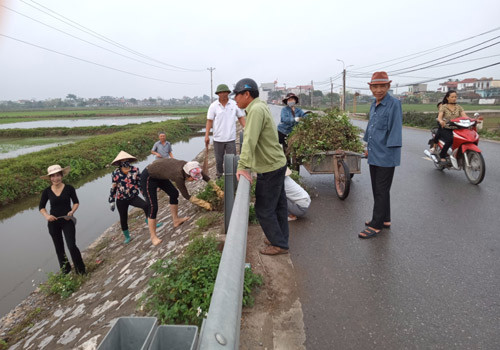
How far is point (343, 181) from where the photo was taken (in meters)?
5.73

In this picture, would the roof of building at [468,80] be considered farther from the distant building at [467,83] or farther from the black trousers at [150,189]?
the black trousers at [150,189]

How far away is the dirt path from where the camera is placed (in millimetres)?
2492

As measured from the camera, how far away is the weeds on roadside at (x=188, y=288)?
8.49 feet

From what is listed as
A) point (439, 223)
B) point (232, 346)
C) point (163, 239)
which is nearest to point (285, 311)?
point (232, 346)

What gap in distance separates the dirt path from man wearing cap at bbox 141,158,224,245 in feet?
1.27

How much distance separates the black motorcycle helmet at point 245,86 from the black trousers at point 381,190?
2013mm

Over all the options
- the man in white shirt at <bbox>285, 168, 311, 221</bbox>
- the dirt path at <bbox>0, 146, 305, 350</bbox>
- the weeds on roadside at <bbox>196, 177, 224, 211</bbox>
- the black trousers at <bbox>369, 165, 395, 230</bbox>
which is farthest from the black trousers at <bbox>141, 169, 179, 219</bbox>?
A: the black trousers at <bbox>369, 165, 395, 230</bbox>

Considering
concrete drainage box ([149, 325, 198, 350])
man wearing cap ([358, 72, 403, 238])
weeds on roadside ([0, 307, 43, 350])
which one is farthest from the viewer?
weeds on roadside ([0, 307, 43, 350])

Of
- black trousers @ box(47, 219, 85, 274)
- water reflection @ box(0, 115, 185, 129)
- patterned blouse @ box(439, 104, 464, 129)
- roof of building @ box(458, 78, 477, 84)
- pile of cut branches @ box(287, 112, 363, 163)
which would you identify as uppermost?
roof of building @ box(458, 78, 477, 84)

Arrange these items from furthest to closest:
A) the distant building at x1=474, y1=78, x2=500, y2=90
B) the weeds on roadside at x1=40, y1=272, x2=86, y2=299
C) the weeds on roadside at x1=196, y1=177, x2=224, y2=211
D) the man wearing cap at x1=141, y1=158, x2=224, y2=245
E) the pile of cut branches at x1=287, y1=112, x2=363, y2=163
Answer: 1. the distant building at x1=474, y1=78, x2=500, y2=90
2. the pile of cut branches at x1=287, y1=112, x2=363, y2=163
3. the weeds on roadside at x1=196, y1=177, x2=224, y2=211
4. the weeds on roadside at x1=40, y1=272, x2=86, y2=299
5. the man wearing cap at x1=141, y1=158, x2=224, y2=245

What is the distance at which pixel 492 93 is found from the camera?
7750 cm

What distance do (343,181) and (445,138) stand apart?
3073 mm

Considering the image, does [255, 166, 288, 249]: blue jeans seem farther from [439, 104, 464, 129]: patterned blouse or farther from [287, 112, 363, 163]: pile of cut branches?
[439, 104, 464, 129]: patterned blouse

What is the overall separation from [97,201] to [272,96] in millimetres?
134850
